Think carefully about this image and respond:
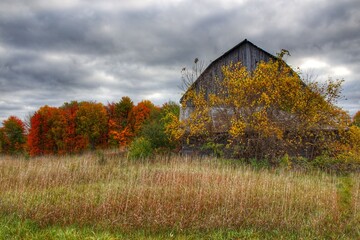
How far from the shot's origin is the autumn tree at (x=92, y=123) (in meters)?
35.2

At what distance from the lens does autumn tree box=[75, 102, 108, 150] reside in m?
35.2

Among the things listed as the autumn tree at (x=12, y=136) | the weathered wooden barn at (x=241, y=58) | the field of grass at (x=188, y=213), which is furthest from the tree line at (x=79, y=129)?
the field of grass at (x=188, y=213)

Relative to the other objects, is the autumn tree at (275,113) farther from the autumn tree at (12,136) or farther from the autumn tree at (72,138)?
the autumn tree at (12,136)

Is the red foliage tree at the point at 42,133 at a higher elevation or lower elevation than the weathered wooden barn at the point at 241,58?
lower

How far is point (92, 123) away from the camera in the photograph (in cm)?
3569

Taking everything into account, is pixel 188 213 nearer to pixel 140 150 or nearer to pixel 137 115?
pixel 140 150

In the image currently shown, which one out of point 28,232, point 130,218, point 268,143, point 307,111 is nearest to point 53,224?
point 28,232

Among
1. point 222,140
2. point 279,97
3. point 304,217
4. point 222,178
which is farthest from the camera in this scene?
point 222,140

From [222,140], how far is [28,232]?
503 inches

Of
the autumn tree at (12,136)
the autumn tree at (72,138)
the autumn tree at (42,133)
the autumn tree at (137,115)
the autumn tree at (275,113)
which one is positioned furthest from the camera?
the autumn tree at (12,136)

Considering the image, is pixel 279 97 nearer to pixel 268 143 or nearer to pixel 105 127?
pixel 268 143

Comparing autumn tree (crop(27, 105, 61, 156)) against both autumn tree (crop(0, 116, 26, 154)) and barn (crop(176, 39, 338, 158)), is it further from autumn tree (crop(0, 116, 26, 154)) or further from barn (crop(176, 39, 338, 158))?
barn (crop(176, 39, 338, 158))

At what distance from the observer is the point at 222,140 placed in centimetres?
1783

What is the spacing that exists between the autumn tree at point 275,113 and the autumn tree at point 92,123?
2194 cm
